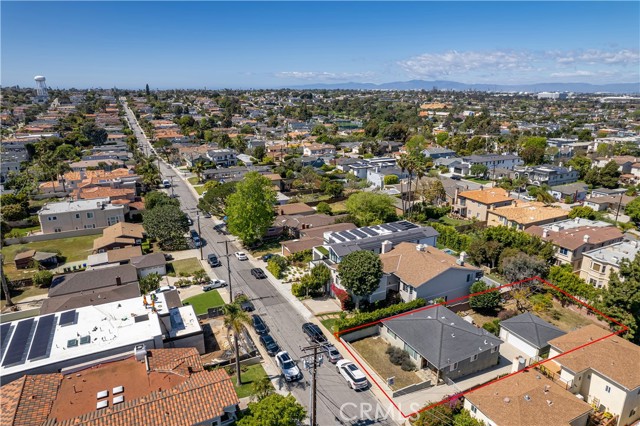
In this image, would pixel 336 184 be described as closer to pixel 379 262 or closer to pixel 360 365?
pixel 379 262

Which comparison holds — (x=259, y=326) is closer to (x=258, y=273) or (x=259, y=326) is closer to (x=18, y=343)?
(x=258, y=273)

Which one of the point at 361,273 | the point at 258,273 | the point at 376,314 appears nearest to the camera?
the point at 376,314

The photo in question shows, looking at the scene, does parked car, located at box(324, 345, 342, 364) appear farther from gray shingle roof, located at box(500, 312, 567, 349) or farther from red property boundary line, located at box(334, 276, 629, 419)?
gray shingle roof, located at box(500, 312, 567, 349)

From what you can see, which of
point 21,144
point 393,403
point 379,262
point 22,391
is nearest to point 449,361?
point 393,403

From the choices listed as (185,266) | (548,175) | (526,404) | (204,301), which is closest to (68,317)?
(204,301)

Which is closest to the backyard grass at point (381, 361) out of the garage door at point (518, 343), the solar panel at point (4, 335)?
the garage door at point (518, 343)

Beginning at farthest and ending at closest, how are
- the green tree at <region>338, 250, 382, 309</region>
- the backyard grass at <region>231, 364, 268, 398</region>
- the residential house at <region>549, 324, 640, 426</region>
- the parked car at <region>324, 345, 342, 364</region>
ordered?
the green tree at <region>338, 250, 382, 309</region>, the parked car at <region>324, 345, 342, 364</region>, the backyard grass at <region>231, 364, 268, 398</region>, the residential house at <region>549, 324, 640, 426</region>

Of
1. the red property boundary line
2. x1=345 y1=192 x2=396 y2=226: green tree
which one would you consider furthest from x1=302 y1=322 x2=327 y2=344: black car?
x1=345 y1=192 x2=396 y2=226: green tree
